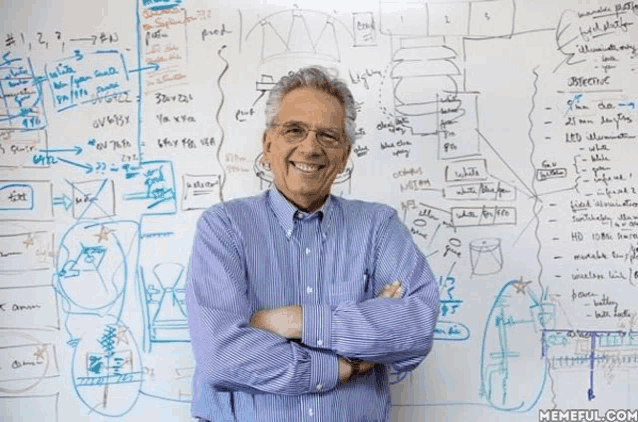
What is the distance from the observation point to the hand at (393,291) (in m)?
1.78

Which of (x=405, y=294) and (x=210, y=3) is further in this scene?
A: (x=210, y=3)

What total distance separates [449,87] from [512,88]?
25 centimetres

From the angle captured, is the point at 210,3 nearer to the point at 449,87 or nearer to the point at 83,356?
the point at 449,87

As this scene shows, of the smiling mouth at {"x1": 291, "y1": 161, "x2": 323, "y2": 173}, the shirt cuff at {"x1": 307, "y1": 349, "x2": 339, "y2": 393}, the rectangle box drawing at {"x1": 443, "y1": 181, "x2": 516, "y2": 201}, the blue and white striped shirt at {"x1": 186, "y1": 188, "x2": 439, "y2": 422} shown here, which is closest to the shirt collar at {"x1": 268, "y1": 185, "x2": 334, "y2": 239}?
the blue and white striped shirt at {"x1": 186, "y1": 188, "x2": 439, "y2": 422}

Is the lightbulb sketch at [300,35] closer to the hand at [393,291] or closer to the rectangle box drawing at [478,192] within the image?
the rectangle box drawing at [478,192]

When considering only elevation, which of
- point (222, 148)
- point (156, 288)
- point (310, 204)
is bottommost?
point (156, 288)

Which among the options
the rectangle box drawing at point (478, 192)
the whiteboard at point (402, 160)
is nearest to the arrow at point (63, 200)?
the whiteboard at point (402, 160)

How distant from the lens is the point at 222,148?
2.52 metres

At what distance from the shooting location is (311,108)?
181 centimetres

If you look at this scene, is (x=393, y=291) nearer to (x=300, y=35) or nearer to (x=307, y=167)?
(x=307, y=167)

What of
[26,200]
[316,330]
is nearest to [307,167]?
[316,330]

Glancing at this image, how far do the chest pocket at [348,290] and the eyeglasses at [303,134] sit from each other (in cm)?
39

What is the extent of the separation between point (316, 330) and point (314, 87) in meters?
0.70

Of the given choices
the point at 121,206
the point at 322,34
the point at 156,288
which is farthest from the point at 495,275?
the point at 121,206
